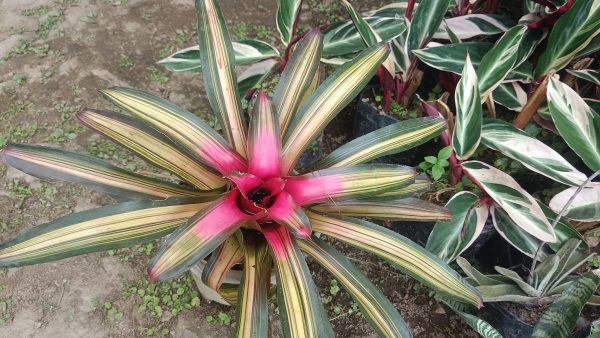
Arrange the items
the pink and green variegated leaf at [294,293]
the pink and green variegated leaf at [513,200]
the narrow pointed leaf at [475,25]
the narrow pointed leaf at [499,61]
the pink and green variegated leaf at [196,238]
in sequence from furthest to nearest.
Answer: the narrow pointed leaf at [475,25] → the narrow pointed leaf at [499,61] → the pink and green variegated leaf at [513,200] → the pink and green variegated leaf at [294,293] → the pink and green variegated leaf at [196,238]

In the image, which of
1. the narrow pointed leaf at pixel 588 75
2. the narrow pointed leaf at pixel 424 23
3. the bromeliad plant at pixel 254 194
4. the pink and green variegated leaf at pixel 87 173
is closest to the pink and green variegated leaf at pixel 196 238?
the bromeliad plant at pixel 254 194

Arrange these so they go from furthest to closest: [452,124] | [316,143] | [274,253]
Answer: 1. [316,143]
2. [452,124]
3. [274,253]

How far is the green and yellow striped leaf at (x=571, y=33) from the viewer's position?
1.37 meters

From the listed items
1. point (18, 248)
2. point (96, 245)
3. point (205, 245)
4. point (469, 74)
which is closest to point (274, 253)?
point (205, 245)

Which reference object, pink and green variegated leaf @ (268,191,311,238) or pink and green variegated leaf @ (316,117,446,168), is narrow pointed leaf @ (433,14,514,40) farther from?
pink and green variegated leaf @ (268,191,311,238)

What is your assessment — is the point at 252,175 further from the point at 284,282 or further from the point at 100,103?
the point at 100,103

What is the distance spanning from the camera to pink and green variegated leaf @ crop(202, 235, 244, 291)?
103 cm

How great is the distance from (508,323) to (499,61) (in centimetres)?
72

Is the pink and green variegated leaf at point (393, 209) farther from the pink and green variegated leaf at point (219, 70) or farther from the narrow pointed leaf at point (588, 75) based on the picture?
the narrow pointed leaf at point (588, 75)

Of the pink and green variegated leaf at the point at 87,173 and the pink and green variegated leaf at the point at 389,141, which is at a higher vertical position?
the pink and green variegated leaf at the point at 87,173

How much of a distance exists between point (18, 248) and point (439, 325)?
122 centimetres

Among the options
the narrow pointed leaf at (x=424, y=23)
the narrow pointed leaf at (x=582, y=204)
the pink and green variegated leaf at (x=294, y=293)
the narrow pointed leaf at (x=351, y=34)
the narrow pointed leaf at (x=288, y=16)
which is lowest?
the narrow pointed leaf at (x=582, y=204)

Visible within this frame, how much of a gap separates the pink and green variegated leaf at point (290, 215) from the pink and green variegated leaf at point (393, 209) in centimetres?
15

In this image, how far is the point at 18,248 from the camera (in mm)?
865
